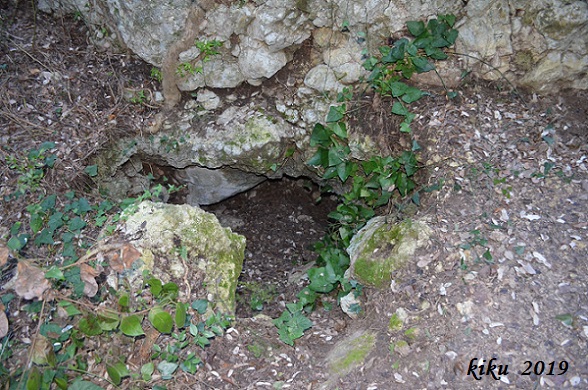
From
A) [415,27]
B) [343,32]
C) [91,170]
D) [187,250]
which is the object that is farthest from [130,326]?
[415,27]

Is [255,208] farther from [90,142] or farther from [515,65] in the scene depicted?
[515,65]

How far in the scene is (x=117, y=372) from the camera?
256 cm

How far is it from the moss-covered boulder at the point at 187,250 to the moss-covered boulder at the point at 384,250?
924mm

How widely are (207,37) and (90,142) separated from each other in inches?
55.6

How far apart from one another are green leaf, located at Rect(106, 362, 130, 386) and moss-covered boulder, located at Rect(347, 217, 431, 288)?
1.67m

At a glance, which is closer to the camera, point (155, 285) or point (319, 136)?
point (155, 285)

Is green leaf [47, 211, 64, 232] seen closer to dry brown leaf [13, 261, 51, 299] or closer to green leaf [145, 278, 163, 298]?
green leaf [145, 278, 163, 298]

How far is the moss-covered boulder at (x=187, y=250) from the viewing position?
3.12 meters

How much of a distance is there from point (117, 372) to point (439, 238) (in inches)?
86.8

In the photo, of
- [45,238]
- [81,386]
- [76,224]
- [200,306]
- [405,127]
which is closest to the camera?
[81,386]

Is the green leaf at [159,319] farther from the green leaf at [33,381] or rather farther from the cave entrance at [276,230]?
the cave entrance at [276,230]

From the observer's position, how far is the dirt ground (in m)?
2.67

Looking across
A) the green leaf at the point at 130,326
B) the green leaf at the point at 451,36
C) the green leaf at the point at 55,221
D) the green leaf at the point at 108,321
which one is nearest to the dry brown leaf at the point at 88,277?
the green leaf at the point at 130,326

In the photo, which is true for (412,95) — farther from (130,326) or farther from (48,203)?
(48,203)
